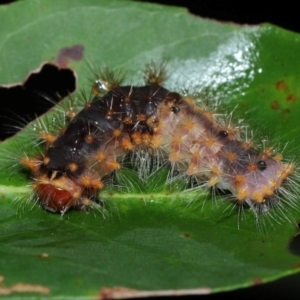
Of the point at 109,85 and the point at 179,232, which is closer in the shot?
Answer: the point at 179,232

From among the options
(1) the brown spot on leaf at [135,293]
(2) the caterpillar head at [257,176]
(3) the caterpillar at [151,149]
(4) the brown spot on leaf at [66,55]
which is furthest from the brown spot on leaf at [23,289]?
(4) the brown spot on leaf at [66,55]

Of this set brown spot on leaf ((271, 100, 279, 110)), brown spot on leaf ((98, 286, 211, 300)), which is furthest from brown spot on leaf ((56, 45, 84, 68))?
brown spot on leaf ((98, 286, 211, 300))

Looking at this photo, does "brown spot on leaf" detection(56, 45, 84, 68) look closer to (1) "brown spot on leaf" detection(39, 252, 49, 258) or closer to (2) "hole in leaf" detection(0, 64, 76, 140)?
(2) "hole in leaf" detection(0, 64, 76, 140)

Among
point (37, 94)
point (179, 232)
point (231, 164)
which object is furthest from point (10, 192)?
point (231, 164)

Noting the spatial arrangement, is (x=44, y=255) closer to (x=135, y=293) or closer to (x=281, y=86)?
(x=135, y=293)

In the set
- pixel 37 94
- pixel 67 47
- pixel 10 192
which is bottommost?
pixel 10 192

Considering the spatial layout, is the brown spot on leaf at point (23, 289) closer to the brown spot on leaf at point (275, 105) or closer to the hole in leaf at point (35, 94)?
the hole in leaf at point (35, 94)

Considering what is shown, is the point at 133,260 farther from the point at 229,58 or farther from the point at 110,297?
the point at 229,58
